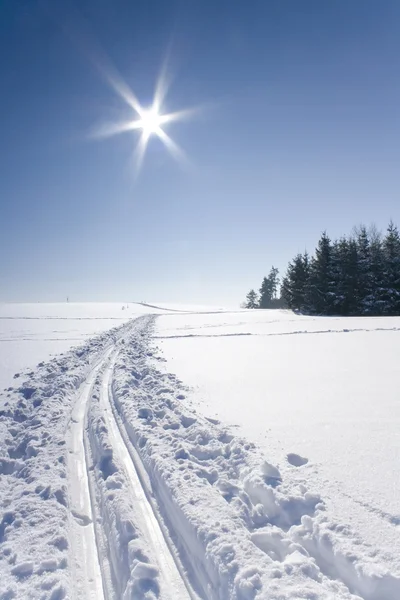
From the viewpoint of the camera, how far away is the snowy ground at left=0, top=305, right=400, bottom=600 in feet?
8.50

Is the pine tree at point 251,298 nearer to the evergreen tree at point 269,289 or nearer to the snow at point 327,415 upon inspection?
the evergreen tree at point 269,289

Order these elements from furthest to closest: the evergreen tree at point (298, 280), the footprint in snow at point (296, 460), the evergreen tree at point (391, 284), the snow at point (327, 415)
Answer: the evergreen tree at point (298, 280)
the evergreen tree at point (391, 284)
the footprint in snow at point (296, 460)
the snow at point (327, 415)

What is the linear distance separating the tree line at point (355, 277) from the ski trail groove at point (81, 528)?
37.2 metres

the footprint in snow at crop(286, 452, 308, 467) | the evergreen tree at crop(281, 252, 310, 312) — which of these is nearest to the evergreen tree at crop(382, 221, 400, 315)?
the evergreen tree at crop(281, 252, 310, 312)

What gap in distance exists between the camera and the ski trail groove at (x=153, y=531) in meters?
2.55

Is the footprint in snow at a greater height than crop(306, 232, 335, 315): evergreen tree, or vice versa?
crop(306, 232, 335, 315): evergreen tree

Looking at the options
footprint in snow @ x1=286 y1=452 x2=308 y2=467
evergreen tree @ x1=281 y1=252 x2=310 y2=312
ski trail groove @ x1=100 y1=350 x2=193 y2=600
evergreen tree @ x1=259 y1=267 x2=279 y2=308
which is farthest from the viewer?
evergreen tree @ x1=259 y1=267 x2=279 y2=308

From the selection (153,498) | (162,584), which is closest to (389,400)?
(153,498)

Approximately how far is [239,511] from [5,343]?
1775 centimetres

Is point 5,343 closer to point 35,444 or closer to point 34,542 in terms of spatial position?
point 35,444

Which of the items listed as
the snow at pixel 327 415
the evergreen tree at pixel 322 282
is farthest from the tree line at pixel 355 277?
the snow at pixel 327 415

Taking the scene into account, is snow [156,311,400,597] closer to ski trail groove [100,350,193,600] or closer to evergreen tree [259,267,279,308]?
ski trail groove [100,350,193,600]

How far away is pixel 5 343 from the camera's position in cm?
1744

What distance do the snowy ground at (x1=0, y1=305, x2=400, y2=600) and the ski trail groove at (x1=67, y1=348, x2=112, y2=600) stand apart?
0.01 meters
